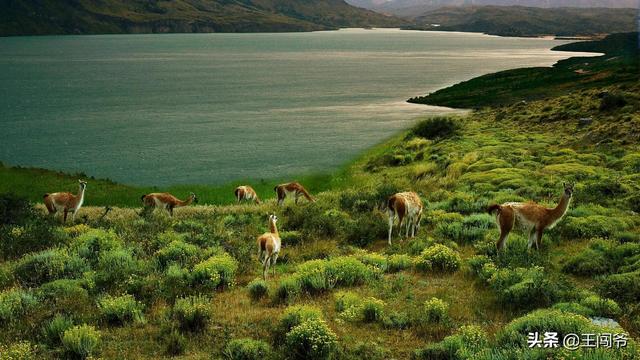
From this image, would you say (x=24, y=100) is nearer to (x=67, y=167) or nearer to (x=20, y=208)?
(x=67, y=167)

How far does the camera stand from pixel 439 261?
1523cm

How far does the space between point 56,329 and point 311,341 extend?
5.63m

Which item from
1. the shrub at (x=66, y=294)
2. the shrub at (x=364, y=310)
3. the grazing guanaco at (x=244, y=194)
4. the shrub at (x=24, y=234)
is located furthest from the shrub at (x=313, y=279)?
the grazing guanaco at (x=244, y=194)

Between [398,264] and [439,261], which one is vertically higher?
[439,261]

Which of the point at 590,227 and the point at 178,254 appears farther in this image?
the point at 590,227

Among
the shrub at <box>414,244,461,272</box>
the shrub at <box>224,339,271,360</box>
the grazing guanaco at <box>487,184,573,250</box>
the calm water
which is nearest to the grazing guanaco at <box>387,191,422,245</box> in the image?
the shrub at <box>414,244,461,272</box>

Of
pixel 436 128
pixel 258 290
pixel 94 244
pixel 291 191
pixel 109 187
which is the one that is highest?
pixel 258 290

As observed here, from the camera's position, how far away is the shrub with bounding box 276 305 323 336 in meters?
11.0

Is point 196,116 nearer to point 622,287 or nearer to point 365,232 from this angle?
point 365,232

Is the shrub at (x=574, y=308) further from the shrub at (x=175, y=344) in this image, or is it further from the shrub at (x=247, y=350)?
the shrub at (x=175, y=344)

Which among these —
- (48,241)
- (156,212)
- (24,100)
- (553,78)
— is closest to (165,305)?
(48,241)

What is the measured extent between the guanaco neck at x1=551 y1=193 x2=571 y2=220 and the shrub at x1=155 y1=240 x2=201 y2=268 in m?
11.4

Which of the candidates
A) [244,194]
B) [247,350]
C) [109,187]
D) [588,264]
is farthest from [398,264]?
[109,187]

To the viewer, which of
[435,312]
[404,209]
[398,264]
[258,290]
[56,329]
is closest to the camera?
[56,329]
